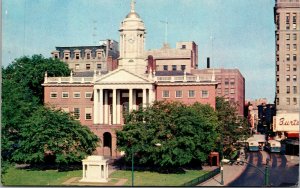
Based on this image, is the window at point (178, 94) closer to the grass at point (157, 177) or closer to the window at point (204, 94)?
the window at point (204, 94)

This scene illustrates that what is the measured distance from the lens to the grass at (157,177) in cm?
6481

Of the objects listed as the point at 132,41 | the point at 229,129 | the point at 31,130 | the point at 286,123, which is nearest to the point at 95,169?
the point at 31,130

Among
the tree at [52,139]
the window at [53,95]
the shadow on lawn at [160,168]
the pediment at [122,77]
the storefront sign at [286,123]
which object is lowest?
the shadow on lawn at [160,168]

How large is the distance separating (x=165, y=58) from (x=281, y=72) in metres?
27.0

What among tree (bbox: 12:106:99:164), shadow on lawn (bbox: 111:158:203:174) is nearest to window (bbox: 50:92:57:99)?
shadow on lawn (bbox: 111:158:203:174)

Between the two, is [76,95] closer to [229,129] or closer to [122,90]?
[122,90]

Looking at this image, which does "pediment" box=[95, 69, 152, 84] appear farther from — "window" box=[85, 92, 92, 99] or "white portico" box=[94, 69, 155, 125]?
"window" box=[85, 92, 92, 99]

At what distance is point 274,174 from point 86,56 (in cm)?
7105

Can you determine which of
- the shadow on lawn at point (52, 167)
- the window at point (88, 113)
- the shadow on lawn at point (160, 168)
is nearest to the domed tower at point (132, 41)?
the window at point (88, 113)

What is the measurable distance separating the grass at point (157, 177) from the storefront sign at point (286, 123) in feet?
101

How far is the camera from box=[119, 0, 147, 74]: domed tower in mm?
103344

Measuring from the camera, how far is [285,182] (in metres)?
64.8

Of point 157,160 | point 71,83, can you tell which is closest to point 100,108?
point 71,83

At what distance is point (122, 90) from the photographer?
3986 inches
